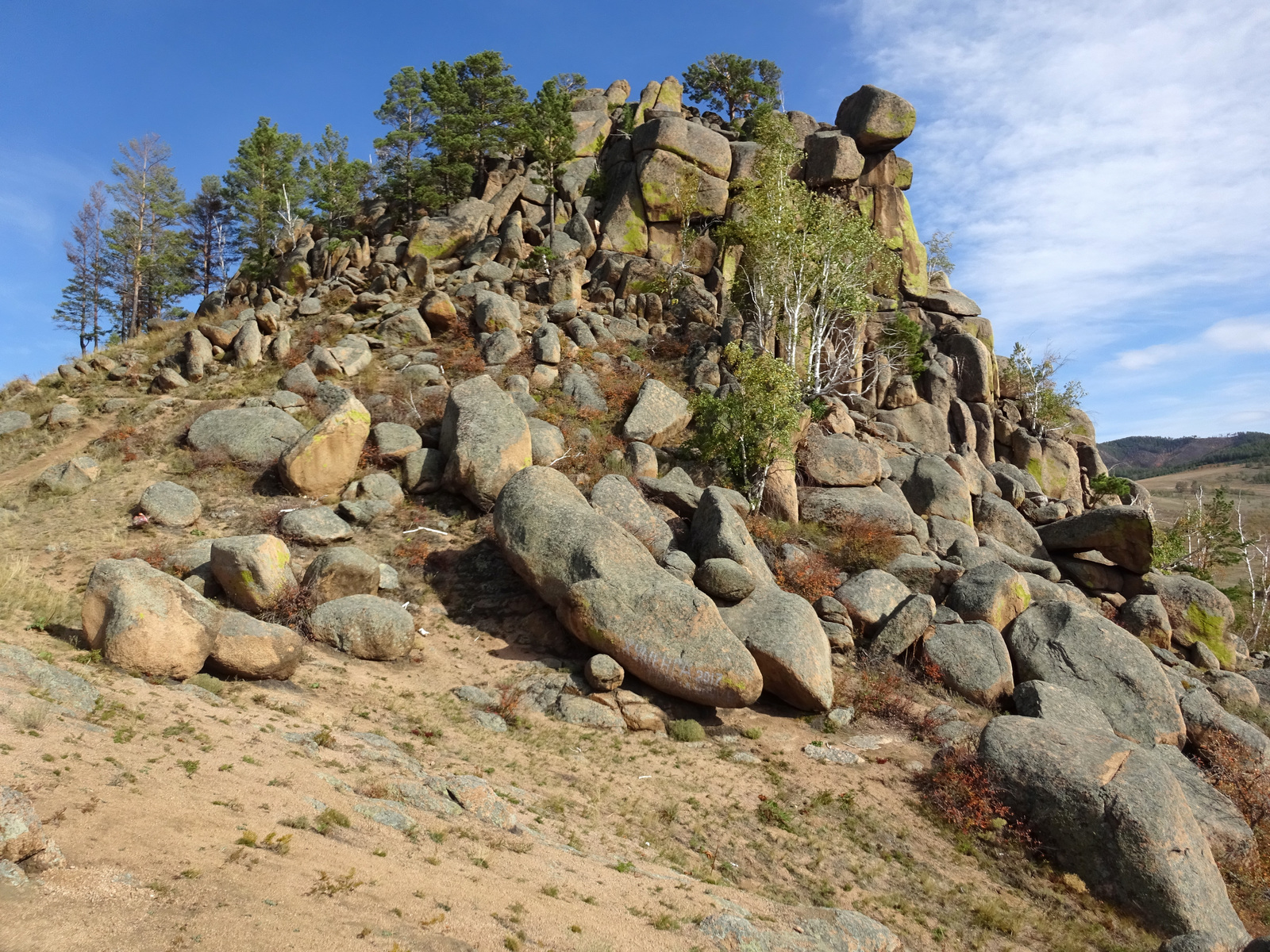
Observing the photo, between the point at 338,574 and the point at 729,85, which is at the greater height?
the point at 729,85

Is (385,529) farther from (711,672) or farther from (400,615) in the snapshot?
(711,672)

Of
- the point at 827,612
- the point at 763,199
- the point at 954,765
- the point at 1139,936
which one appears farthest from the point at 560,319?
the point at 1139,936

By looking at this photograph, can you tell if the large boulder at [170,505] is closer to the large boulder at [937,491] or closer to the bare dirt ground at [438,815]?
the bare dirt ground at [438,815]

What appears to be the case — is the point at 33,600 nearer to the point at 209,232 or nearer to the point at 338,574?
the point at 338,574

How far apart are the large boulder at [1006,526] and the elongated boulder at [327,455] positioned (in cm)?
2399

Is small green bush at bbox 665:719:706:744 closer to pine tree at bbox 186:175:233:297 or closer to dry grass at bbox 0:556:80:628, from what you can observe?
dry grass at bbox 0:556:80:628

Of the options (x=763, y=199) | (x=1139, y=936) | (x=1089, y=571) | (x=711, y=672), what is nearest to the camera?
(x=1139, y=936)

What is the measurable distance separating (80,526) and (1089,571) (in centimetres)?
3216

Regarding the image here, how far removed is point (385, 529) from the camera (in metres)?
20.2

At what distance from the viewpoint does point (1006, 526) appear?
27734mm

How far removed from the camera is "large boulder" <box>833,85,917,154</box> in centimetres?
4425

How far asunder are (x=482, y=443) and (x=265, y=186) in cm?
3753

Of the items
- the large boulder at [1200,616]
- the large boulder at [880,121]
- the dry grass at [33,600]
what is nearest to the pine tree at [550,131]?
the large boulder at [880,121]

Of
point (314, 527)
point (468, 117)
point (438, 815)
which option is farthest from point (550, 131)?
point (438, 815)
